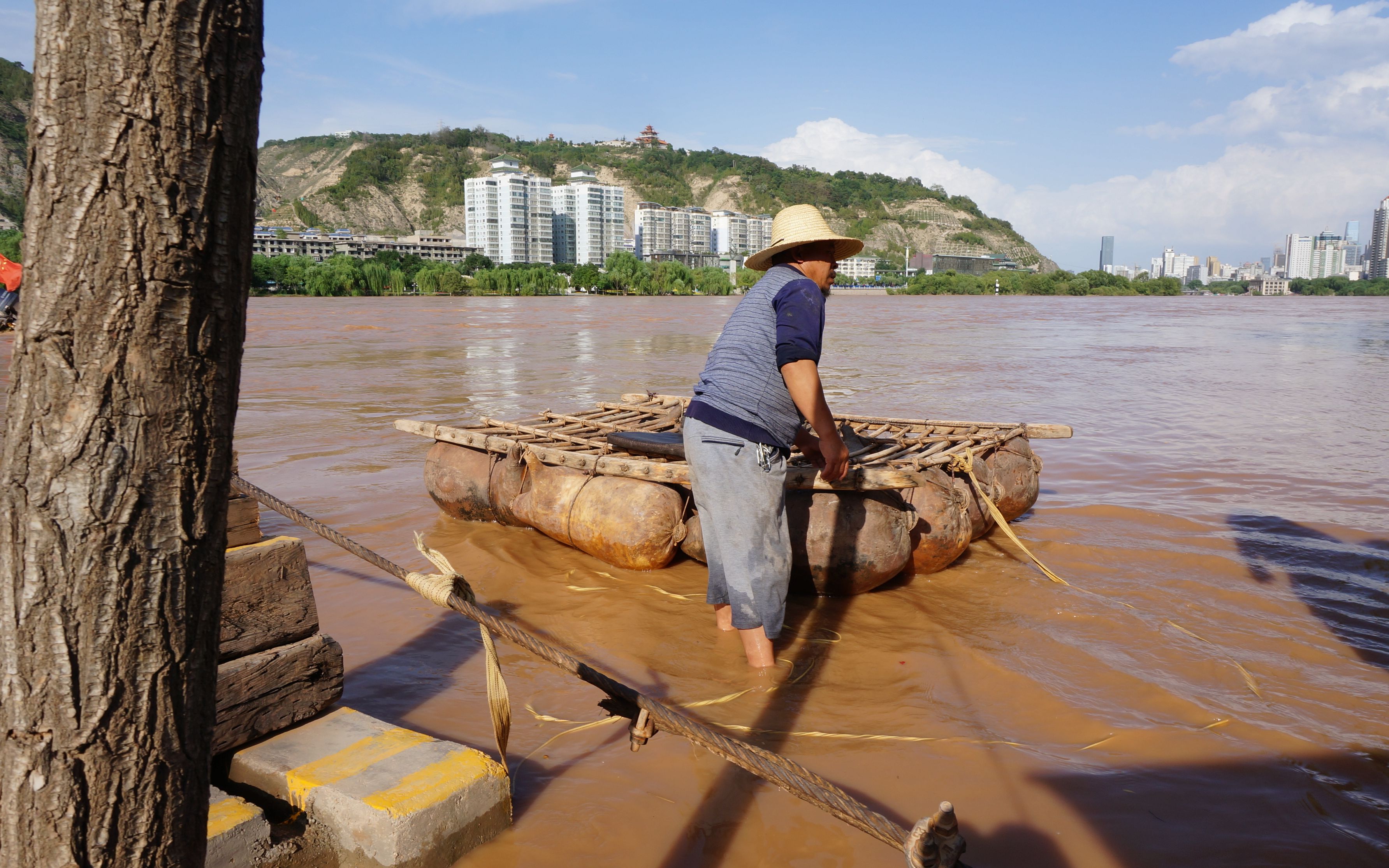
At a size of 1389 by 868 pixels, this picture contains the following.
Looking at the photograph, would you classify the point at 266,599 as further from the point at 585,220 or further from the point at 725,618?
the point at 585,220

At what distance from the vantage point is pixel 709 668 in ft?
12.2

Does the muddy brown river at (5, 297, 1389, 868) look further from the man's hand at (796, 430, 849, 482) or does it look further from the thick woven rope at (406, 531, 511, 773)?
the man's hand at (796, 430, 849, 482)

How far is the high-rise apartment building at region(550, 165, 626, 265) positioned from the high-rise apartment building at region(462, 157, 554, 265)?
2.12 m

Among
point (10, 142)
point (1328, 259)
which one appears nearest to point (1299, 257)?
point (1328, 259)

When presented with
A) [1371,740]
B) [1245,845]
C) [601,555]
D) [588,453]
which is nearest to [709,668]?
[601,555]

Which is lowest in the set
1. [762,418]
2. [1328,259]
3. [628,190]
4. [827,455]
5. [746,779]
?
[746,779]

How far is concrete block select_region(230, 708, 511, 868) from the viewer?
2.24 m

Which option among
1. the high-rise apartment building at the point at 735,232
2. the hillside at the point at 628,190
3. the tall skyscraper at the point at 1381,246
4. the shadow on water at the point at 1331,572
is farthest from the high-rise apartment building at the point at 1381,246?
the shadow on water at the point at 1331,572

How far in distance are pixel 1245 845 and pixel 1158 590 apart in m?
2.38

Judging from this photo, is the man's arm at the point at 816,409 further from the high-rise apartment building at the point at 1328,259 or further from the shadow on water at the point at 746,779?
the high-rise apartment building at the point at 1328,259

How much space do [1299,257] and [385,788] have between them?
219466mm

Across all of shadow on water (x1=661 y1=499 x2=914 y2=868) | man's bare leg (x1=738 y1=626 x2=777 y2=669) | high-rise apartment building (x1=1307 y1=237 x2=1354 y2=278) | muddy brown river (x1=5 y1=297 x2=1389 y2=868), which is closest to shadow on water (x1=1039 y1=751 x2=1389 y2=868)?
muddy brown river (x1=5 y1=297 x2=1389 y2=868)

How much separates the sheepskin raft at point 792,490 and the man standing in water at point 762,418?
527 mm

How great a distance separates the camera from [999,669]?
372 centimetres
